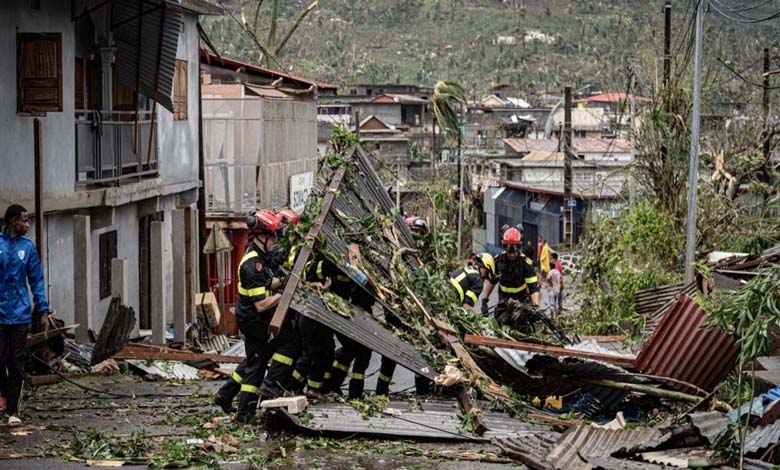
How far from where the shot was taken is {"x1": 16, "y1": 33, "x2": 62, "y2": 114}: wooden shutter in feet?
51.4

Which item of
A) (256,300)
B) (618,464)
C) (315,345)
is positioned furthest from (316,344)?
(618,464)

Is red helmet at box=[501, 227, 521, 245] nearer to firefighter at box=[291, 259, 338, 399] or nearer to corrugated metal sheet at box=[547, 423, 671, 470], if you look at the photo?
firefighter at box=[291, 259, 338, 399]

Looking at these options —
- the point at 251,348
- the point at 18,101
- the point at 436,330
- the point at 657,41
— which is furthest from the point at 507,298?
the point at 657,41

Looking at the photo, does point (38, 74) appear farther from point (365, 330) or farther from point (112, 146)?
point (365, 330)

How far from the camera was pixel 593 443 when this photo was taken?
9.09m

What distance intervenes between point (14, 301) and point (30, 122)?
241 inches

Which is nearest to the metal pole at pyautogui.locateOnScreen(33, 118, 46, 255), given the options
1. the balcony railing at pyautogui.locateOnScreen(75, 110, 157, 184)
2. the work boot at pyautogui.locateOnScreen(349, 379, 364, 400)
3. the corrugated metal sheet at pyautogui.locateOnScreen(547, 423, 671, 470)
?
the balcony railing at pyautogui.locateOnScreen(75, 110, 157, 184)

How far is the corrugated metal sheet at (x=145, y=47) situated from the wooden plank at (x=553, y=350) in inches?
376

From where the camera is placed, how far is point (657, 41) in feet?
94.3

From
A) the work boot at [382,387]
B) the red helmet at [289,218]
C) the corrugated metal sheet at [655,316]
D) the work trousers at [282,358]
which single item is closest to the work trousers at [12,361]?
the work trousers at [282,358]

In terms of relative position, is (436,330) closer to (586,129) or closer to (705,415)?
(705,415)

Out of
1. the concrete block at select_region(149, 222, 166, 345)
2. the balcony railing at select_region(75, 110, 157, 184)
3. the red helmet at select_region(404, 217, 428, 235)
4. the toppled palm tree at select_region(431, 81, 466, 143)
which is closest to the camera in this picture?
the red helmet at select_region(404, 217, 428, 235)

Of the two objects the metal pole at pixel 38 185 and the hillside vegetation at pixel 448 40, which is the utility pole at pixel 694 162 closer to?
the metal pole at pixel 38 185

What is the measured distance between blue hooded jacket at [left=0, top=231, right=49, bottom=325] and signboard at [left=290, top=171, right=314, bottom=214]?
759 inches
